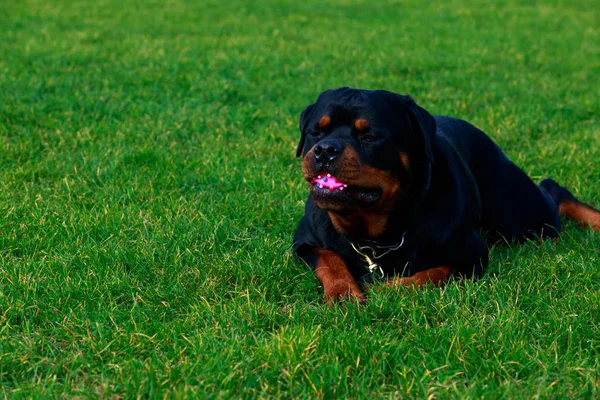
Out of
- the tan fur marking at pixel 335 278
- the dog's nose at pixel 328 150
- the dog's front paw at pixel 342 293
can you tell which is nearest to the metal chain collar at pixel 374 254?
the tan fur marking at pixel 335 278

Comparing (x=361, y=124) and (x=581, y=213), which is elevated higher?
(x=361, y=124)

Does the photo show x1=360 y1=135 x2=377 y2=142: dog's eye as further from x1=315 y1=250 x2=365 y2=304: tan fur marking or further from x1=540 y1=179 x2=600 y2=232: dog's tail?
x1=540 y1=179 x2=600 y2=232: dog's tail

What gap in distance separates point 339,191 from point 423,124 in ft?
1.98

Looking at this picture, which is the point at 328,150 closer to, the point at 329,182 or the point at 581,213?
the point at 329,182

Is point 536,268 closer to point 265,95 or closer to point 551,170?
point 551,170

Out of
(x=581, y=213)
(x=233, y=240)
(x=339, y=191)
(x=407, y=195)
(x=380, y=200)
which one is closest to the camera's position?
(x=339, y=191)

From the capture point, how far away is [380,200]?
11.9 feet

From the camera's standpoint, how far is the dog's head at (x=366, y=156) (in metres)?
3.54

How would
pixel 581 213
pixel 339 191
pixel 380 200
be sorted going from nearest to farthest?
pixel 339 191 < pixel 380 200 < pixel 581 213

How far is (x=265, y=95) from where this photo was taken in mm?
7957

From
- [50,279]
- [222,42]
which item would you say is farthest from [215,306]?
[222,42]

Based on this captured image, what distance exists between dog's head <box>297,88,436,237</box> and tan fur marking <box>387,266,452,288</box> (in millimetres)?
298

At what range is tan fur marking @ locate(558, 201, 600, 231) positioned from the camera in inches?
184

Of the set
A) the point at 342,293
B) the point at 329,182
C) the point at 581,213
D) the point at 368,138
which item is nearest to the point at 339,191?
the point at 329,182
